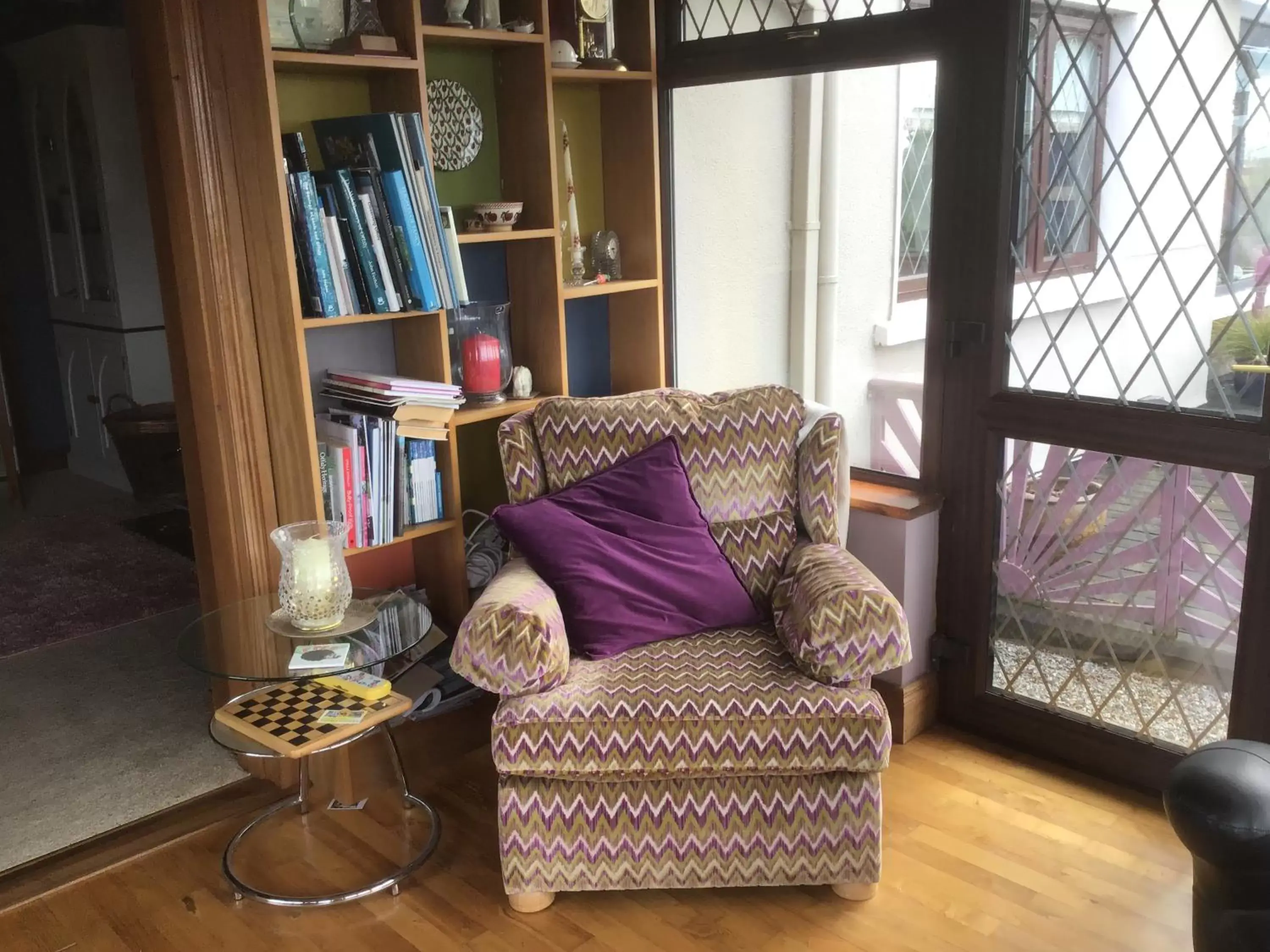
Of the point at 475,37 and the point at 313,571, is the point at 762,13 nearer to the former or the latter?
the point at 475,37

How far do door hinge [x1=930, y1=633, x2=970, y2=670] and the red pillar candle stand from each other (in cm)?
130

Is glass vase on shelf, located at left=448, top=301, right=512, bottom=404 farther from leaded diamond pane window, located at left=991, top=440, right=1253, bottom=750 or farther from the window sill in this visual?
leaded diamond pane window, located at left=991, top=440, right=1253, bottom=750

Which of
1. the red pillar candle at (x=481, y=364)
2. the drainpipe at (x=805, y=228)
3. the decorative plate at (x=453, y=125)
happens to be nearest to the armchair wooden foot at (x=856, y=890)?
the red pillar candle at (x=481, y=364)

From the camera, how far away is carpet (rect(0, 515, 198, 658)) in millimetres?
3816

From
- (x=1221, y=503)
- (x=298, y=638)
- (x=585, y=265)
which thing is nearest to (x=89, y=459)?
(x=585, y=265)

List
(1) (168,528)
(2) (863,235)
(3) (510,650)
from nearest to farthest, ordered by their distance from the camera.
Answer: (3) (510,650) < (2) (863,235) < (1) (168,528)

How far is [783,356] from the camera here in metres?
3.34

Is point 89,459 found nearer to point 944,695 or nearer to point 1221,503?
point 944,695

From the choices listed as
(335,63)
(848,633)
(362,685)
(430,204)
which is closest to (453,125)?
(430,204)

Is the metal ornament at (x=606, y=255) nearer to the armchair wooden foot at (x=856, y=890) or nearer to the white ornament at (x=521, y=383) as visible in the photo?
the white ornament at (x=521, y=383)

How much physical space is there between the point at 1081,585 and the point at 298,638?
1.75m

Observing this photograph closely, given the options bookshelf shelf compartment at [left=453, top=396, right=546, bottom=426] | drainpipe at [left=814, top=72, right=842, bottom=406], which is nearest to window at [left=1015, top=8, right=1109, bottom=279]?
drainpipe at [left=814, top=72, right=842, bottom=406]

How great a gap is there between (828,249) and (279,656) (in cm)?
191

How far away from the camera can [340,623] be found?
2.24 metres
